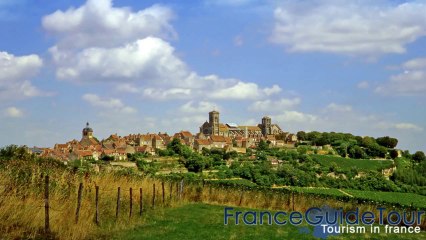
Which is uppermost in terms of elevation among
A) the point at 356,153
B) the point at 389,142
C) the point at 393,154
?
the point at 389,142

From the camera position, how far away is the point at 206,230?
468 inches

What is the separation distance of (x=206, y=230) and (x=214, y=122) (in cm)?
17649

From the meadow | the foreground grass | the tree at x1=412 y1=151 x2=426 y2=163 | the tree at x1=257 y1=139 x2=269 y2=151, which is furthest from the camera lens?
the tree at x1=257 y1=139 x2=269 y2=151

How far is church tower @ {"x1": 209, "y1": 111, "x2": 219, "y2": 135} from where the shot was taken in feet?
613

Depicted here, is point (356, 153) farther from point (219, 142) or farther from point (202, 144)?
point (202, 144)

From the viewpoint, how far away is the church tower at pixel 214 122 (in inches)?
7357

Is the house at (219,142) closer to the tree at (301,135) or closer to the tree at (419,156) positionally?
the tree at (301,135)

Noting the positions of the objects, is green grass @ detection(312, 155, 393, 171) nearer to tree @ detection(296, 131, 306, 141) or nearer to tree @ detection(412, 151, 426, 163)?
tree @ detection(412, 151, 426, 163)

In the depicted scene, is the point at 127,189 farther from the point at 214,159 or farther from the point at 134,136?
the point at 134,136

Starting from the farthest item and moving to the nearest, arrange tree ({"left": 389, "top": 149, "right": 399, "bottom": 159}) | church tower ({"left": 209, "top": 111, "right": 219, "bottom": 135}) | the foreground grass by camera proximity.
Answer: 1. church tower ({"left": 209, "top": 111, "right": 219, "bottom": 135})
2. tree ({"left": 389, "top": 149, "right": 399, "bottom": 159})
3. the foreground grass

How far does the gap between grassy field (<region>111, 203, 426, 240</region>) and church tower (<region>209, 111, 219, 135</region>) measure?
172 meters

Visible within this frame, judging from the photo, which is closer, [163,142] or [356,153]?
[356,153]

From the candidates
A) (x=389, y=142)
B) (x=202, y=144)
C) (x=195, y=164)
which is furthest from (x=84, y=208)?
(x=389, y=142)

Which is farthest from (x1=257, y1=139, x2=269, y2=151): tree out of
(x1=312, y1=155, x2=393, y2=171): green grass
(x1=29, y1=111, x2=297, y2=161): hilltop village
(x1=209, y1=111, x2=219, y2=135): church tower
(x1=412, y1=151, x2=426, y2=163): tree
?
(x1=412, y1=151, x2=426, y2=163): tree
